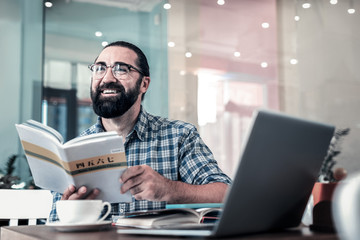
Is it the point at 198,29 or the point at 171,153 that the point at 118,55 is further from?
the point at 198,29

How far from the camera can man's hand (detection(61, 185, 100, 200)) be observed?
105 cm

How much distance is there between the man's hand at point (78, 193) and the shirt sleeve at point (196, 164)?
64 centimetres

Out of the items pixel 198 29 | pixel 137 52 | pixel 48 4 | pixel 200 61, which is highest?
pixel 48 4

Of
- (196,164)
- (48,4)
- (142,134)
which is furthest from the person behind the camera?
(48,4)

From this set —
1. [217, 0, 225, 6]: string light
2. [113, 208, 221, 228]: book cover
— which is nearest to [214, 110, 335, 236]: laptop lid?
[113, 208, 221, 228]: book cover

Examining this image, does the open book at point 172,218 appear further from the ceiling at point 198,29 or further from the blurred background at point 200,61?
the ceiling at point 198,29

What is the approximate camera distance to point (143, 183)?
3.62ft

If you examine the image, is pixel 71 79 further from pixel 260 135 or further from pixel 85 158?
pixel 260 135

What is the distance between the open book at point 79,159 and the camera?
0.98 metres

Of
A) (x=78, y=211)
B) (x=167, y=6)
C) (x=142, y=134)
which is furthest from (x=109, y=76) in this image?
(x=167, y=6)

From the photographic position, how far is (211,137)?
4164mm

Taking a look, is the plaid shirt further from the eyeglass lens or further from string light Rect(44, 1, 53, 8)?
string light Rect(44, 1, 53, 8)

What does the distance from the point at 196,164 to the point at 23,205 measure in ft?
2.13

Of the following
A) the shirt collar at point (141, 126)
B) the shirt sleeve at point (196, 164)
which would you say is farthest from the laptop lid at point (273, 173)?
the shirt collar at point (141, 126)
